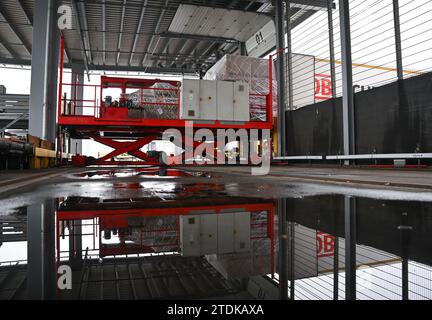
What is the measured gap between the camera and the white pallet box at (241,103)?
1089cm

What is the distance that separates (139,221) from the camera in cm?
189

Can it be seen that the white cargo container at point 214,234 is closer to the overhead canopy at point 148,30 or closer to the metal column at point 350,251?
the metal column at point 350,251

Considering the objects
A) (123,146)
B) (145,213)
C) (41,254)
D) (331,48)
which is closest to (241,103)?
(331,48)

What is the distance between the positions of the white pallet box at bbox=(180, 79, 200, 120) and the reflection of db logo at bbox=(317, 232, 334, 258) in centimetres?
900

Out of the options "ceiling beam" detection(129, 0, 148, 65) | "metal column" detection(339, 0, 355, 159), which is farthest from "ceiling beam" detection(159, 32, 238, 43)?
"metal column" detection(339, 0, 355, 159)

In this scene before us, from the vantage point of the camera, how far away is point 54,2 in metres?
11.0

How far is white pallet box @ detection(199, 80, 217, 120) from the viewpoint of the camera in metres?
10.6

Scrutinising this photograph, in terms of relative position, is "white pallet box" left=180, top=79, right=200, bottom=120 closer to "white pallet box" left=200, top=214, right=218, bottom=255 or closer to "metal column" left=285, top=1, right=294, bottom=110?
"metal column" left=285, top=1, right=294, bottom=110
